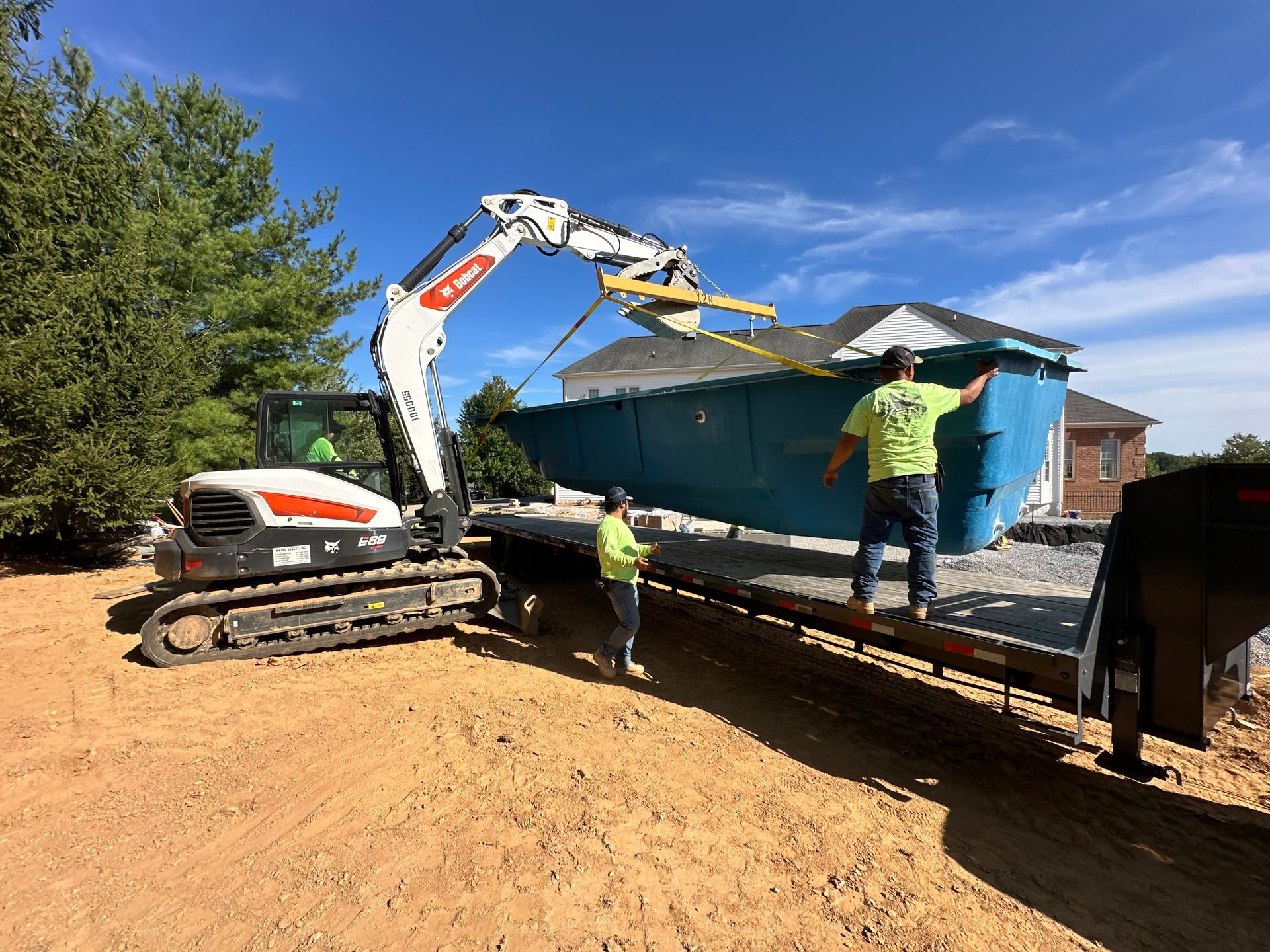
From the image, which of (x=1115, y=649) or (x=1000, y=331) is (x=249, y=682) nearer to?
(x=1115, y=649)

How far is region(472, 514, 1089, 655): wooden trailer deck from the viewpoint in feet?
11.4

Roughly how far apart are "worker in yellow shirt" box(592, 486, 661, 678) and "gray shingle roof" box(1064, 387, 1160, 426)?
24.9m

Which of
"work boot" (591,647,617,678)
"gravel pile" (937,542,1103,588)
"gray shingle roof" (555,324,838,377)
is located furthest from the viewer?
"gray shingle roof" (555,324,838,377)

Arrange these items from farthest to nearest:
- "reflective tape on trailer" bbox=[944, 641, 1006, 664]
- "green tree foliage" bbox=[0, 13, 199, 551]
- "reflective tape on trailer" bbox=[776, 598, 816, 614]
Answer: "green tree foliage" bbox=[0, 13, 199, 551] → "reflective tape on trailer" bbox=[776, 598, 816, 614] → "reflective tape on trailer" bbox=[944, 641, 1006, 664]

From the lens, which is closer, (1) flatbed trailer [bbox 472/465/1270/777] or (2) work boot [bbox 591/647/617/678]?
(1) flatbed trailer [bbox 472/465/1270/777]

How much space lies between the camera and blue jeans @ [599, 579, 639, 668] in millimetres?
5059

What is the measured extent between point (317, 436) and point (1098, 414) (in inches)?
1110

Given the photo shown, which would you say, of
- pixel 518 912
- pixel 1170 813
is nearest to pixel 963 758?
pixel 1170 813

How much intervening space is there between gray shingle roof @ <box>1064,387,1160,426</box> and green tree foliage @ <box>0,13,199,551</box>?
27980 mm

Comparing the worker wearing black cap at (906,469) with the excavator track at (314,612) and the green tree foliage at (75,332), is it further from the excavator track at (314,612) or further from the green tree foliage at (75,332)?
the green tree foliage at (75,332)

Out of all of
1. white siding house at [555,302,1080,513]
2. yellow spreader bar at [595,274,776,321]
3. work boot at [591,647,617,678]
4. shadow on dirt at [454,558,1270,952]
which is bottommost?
shadow on dirt at [454,558,1270,952]

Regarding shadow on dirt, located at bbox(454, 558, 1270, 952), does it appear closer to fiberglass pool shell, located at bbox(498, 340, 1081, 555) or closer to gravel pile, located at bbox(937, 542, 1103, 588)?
fiberglass pool shell, located at bbox(498, 340, 1081, 555)

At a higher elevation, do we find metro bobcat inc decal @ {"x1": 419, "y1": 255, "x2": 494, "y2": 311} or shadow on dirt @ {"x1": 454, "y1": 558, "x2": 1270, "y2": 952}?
metro bobcat inc decal @ {"x1": 419, "y1": 255, "x2": 494, "y2": 311}

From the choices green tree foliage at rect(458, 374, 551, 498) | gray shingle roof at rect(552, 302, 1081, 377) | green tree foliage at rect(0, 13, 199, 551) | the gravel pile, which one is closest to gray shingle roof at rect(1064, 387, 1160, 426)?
gray shingle roof at rect(552, 302, 1081, 377)
